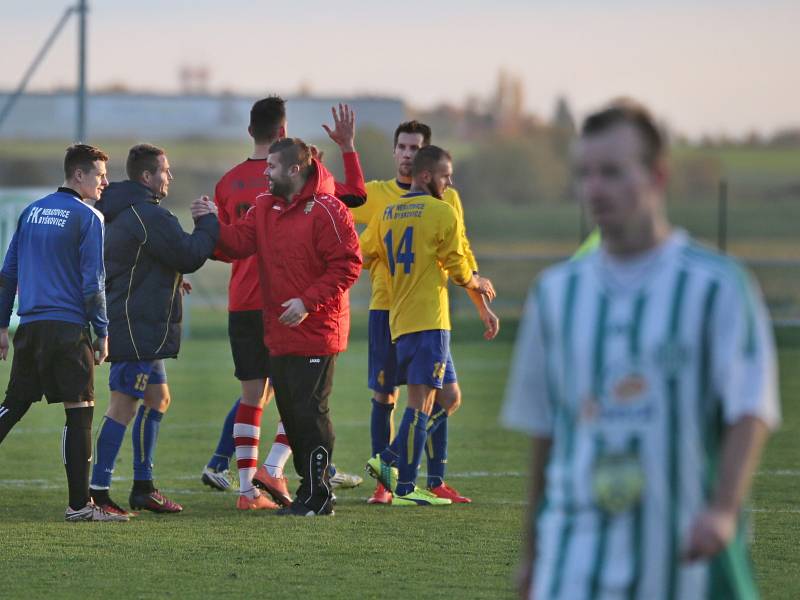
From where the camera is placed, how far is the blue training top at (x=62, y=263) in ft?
24.4

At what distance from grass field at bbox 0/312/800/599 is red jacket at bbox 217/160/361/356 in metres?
0.99

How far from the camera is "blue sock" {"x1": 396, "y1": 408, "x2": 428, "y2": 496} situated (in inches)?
328

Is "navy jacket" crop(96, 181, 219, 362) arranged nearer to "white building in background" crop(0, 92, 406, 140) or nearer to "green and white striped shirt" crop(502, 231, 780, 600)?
"green and white striped shirt" crop(502, 231, 780, 600)

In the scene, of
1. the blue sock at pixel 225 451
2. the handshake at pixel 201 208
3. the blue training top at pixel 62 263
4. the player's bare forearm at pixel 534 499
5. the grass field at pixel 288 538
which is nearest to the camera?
the player's bare forearm at pixel 534 499

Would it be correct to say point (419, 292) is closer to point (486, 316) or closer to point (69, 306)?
point (486, 316)

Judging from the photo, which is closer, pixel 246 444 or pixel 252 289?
pixel 246 444

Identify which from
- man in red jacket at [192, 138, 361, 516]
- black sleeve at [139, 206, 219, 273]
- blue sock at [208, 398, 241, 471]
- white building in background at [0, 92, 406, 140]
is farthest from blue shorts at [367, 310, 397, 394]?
white building in background at [0, 92, 406, 140]

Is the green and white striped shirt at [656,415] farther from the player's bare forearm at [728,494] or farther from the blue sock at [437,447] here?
the blue sock at [437,447]

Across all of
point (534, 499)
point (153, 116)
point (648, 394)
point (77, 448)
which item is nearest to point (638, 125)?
point (648, 394)

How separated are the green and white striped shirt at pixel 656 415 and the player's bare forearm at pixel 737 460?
3 centimetres

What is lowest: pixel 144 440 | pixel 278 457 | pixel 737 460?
pixel 278 457

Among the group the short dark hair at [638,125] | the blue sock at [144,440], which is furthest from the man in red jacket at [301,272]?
the short dark hair at [638,125]

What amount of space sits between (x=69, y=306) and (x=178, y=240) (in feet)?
2.12

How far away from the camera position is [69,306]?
7559 mm
